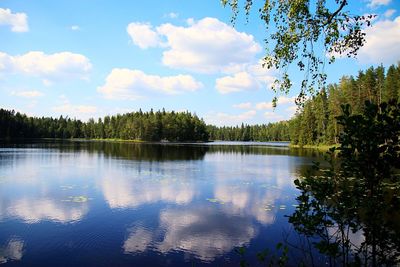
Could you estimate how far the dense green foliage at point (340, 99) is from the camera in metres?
60.7

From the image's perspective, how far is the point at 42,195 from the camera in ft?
73.0

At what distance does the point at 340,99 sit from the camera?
80.9m

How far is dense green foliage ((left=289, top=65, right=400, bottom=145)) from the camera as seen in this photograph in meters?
60.7

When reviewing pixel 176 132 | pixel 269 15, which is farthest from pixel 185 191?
pixel 176 132

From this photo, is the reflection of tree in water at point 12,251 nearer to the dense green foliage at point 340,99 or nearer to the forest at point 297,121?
the dense green foliage at point 340,99

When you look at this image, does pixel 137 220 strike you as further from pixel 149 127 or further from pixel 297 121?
pixel 149 127

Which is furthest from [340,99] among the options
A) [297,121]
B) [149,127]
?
[149,127]

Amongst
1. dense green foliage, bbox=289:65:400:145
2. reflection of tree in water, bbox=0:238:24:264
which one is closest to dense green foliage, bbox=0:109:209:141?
dense green foliage, bbox=289:65:400:145

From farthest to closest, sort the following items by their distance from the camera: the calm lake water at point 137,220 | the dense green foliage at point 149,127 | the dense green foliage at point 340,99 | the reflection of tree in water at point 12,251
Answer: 1. the dense green foliage at point 149,127
2. the dense green foliage at point 340,99
3. the calm lake water at point 137,220
4. the reflection of tree in water at point 12,251

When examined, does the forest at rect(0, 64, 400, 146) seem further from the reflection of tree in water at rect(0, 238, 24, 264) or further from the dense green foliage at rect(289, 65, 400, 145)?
the reflection of tree in water at rect(0, 238, 24, 264)

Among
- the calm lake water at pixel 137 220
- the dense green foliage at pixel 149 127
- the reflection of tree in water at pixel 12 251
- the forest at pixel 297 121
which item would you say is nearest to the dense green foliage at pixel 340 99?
the forest at pixel 297 121

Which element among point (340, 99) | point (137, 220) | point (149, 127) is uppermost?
point (340, 99)

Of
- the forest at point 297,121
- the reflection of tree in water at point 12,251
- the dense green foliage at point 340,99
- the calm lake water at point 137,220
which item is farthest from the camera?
the forest at point 297,121

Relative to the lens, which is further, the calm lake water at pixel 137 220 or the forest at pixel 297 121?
the forest at pixel 297 121
